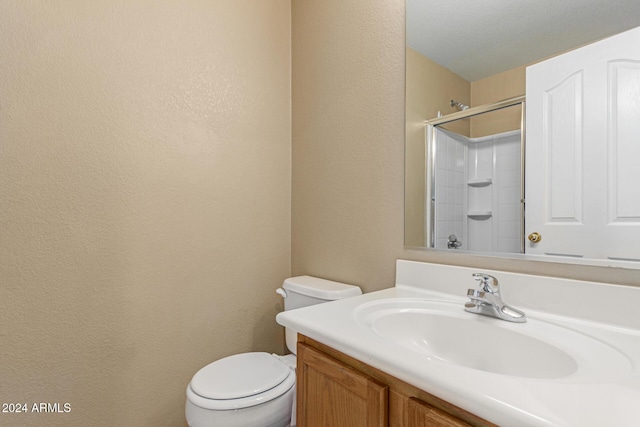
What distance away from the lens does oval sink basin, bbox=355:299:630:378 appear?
67 centimetres

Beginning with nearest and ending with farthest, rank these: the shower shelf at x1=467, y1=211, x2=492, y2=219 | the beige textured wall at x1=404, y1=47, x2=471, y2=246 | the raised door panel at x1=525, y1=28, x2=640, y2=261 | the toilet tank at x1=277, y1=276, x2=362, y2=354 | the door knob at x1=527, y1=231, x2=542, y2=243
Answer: the raised door panel at x1=525, y1=28, x2=640, y2=261
the door knob at x1=527, y1=231, x2=542, y2=243
the shower shelf at x1=467, y1=211, x2=492, y2=219
the beige textured wall at x1=404, y1=47, x2=471, y2=246
the toilet tank at x1=277, y1=276, x2=362, y2=354

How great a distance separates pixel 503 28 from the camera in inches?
40.3

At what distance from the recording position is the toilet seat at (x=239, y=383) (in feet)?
3.45

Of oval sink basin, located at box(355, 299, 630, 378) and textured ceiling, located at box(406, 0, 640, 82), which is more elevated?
A: textured ceiling, located at box(406, 0, 640, 82)

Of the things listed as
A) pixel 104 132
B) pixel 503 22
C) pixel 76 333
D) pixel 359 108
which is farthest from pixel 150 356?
pixel 503 22

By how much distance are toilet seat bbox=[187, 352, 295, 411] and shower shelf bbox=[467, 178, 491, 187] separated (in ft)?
3.20

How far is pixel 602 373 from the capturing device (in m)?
0.56

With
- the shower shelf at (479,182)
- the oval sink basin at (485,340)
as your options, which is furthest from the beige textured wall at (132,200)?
the shower shelf at (479,182)

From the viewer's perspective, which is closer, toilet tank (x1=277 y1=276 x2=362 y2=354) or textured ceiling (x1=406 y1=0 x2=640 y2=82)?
textured ceiling (x1=406 y1=0 x2=640 y2=82)

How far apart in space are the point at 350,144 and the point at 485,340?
0.95 metres

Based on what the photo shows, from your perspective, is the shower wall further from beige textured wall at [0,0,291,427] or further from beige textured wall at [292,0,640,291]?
beige textured wall at [0,0,291,427]

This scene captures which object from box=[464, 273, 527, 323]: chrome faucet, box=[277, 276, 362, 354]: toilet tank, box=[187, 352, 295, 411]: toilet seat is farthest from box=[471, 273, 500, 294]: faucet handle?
box=[187, 352, 295, 411]: toilet seat

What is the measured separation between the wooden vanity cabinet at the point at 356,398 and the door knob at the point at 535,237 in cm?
63

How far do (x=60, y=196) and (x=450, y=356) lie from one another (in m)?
1.44
